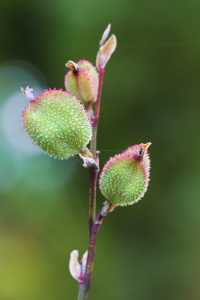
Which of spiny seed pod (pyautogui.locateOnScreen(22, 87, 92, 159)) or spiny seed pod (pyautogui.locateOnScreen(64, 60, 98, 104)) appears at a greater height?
spiny seed pod (pyautogui.locateOnScreen(64, 60, 98, 104))

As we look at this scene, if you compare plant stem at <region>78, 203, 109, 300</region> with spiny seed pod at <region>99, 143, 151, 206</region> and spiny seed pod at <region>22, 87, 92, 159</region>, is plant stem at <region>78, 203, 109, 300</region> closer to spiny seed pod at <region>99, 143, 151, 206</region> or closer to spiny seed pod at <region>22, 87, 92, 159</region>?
spiny seed pod at <region>99, 143, 151, 206</region>

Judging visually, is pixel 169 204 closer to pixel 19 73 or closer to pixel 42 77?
pixel 42 77

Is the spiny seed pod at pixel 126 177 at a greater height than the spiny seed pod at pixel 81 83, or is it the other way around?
the spiny seed pod at pixel 81 83

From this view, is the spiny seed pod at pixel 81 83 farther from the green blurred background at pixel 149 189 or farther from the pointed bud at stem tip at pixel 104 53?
the green blurred background at pixel 149 189

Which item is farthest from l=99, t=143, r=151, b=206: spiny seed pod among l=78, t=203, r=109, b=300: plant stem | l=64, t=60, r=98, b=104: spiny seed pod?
l=64, t=60, r=98, b=104: spiny seed pod

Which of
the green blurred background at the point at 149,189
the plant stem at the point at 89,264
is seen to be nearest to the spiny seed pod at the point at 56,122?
the plant stem at the point at 89,264

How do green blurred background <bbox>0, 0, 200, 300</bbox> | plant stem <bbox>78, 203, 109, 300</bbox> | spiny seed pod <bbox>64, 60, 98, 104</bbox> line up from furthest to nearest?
1. green blurred background <bbox>0, 0, 200, 300</bbox>
2. spiny seed pod <bbox>64, 60, 98, 104</bbox>
3. plant stem <bbox>78, 203, 109, 300</bbox>
